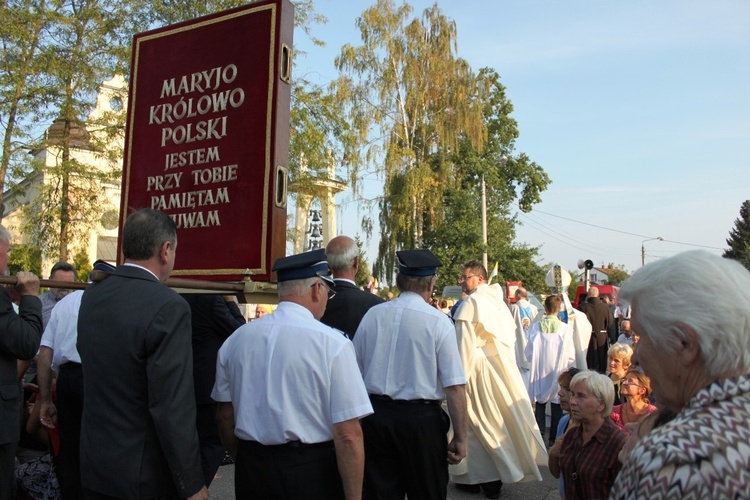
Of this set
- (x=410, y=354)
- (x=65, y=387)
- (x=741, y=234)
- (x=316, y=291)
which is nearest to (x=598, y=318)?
(x=410, y=354)

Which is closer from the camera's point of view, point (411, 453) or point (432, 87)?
point (411, 453)

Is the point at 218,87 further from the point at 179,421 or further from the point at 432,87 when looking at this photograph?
the point at 432,87

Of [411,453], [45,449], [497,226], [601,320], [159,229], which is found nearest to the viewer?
[159,229]

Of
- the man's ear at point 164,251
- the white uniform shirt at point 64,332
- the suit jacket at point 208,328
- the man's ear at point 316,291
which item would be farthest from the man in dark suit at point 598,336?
the man's ear at point 164,251

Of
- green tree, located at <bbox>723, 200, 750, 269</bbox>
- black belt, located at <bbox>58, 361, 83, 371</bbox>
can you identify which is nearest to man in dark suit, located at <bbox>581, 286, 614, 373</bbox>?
black belt, located at <bbox>58, 361, 83, 371</bbox>

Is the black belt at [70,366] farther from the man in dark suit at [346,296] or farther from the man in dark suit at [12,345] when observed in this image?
the man in dark suit at [346,296]

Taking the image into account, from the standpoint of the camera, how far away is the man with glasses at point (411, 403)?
13.3ft

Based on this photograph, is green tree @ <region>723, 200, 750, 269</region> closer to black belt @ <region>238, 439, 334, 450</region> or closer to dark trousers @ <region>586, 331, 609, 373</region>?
dark trousers @ <region>586, 331, 609, 373</region>

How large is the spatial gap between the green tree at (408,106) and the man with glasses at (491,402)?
22478 mm

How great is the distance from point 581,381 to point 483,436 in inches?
99.5

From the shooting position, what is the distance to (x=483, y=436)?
6.39 meters

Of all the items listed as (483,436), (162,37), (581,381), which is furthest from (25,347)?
(483,436)

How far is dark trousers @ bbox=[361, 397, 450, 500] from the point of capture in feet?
13.3

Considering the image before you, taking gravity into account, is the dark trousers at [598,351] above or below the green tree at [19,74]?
below
